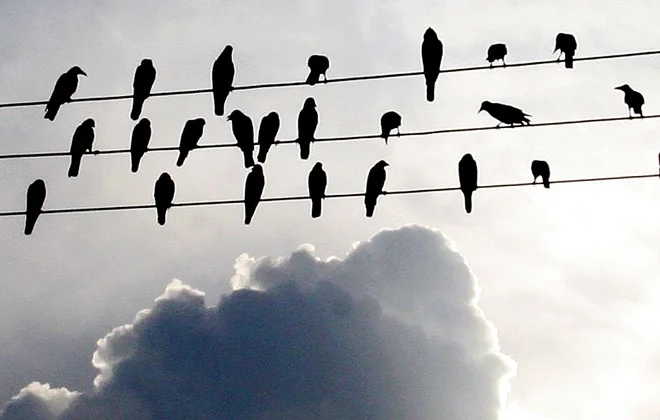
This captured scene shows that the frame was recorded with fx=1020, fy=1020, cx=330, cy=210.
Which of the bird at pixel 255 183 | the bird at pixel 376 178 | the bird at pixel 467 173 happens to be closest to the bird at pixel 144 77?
the bird at pixel 255 183

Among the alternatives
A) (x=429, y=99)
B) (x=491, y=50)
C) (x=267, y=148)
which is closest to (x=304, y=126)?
(x=267, y=148)

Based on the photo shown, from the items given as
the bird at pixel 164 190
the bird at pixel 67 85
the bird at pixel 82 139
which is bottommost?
the bird at pixel 164 190

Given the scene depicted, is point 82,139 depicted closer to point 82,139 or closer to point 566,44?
point 82,139

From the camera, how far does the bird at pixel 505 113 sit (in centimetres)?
1566

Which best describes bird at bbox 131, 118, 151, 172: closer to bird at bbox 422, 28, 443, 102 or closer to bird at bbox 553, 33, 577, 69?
bird at bbox 422, 28, 443, 102

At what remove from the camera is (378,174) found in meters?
17.4

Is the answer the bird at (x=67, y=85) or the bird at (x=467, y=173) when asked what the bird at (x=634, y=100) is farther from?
the bird at (x=67, y=85)

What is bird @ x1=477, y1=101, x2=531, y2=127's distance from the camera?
15.7 metres

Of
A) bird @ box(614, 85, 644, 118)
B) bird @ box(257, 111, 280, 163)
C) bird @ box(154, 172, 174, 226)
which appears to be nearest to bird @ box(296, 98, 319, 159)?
bird @ box(257, 111, 280, 163)

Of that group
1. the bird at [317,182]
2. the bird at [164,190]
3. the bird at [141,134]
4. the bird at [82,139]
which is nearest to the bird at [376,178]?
the bird at [317,182]

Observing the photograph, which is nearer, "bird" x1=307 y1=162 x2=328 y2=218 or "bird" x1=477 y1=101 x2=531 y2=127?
"bird" x1=477 y1=101 x2=531 y2=127

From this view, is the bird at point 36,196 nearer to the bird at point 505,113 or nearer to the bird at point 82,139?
the bird at point 82,139

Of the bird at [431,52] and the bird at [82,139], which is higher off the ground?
the bird at [431,52]

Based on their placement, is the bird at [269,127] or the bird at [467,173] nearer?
the bird at [467,173]
